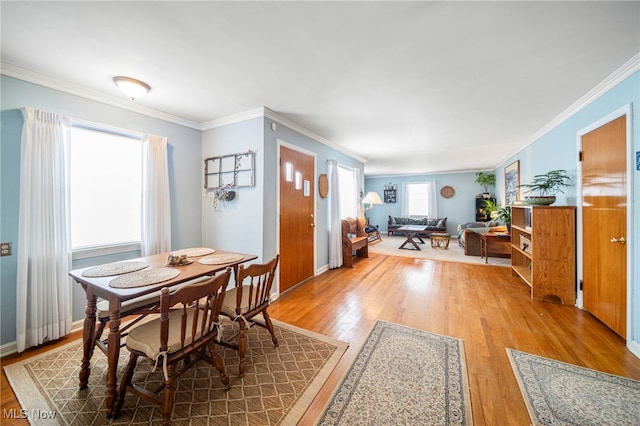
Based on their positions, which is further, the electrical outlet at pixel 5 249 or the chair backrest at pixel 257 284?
the electrical outlet at pixel 5 249

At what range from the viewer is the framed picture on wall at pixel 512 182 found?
5051mm

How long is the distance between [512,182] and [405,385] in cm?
582

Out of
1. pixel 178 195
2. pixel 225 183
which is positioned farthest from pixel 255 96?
pixel 178 195

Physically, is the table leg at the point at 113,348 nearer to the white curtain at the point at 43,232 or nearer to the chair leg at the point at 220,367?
the chair leg at the point at 220,367

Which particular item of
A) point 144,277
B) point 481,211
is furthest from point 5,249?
point 481,211

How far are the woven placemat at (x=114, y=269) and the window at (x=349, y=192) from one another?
162 inches

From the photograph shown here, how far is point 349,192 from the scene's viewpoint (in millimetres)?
5652

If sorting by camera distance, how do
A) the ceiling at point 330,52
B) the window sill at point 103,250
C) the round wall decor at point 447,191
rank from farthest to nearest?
the round wall decor at point 447,191 < the window sill at point 103,250 < the ceiling at point 330,52

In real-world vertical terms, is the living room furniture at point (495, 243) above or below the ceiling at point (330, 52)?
below

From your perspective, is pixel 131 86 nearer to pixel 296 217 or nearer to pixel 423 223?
pixel 296 217

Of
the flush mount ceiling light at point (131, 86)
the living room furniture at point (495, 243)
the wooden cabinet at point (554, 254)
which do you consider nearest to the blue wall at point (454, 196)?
the living room furniture at point (495, 243)

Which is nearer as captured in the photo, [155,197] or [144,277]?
[144,277]

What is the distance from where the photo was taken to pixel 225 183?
3270 millimetres

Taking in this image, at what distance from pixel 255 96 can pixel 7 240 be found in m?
2.55
